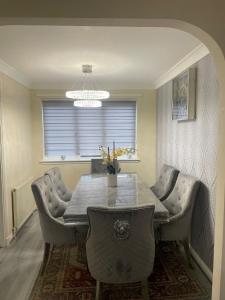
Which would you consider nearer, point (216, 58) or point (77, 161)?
point (216, 58)

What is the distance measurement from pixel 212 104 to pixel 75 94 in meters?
1.60

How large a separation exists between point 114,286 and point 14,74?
307cm

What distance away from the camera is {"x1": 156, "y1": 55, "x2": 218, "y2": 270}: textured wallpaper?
87.9 inches

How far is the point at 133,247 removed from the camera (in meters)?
1.76

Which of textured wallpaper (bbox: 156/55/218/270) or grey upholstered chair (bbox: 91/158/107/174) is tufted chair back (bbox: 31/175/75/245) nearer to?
textured wallpaper (bbox: 156/55/218/270)

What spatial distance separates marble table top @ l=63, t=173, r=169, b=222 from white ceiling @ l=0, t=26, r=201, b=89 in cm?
155

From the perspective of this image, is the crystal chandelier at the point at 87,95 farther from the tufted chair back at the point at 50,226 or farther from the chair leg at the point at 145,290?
the chair leg at the point at 145,290

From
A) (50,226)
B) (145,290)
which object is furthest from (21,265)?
(145,290)

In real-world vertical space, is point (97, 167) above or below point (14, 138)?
below

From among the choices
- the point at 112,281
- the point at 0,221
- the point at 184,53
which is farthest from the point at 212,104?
the point at 0,221

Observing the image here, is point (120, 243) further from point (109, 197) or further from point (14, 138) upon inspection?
point (14, 138)

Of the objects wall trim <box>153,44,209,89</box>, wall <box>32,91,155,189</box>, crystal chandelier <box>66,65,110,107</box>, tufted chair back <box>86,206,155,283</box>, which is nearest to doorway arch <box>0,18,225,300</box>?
tufted chair back <box>86,206,155,283</box>

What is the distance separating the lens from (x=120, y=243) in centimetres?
174

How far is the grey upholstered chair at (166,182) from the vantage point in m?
3.15
